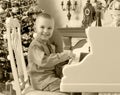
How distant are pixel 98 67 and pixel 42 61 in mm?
965

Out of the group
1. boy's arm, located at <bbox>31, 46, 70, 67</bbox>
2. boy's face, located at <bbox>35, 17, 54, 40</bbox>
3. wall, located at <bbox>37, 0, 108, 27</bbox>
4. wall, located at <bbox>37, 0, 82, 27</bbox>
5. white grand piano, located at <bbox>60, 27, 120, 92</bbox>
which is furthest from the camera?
wall, located at <bbox>37, 0, 82, 27</bbox>

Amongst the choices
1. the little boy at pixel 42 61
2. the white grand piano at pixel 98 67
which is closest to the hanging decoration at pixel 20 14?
the little boy at pixel 42 61

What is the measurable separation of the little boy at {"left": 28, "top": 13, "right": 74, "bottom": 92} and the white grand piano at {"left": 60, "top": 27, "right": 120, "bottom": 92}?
912 mm

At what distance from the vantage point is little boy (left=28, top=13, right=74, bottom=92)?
199 cm

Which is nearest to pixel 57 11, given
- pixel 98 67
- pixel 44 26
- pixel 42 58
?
pixel 44 26

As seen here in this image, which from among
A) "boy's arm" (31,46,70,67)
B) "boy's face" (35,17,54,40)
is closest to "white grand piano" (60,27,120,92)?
"boy's arm" (31,46,70,67)

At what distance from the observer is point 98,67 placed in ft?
3.40

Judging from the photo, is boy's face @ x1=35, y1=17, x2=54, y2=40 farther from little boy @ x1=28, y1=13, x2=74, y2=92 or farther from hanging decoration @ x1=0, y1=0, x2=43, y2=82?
hanging decoration @ x1=0, y1=0, x2=43, y2=82

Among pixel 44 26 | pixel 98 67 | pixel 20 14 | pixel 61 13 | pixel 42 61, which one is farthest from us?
pixel 61 13

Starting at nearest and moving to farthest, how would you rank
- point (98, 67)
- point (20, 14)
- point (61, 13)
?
point (98, 67) < point (20, 14) < point (61, 13)

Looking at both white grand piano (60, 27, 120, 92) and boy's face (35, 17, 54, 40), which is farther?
boy's face (35, 17, 54, 40)

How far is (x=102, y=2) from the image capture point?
498cm

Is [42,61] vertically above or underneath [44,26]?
underneath

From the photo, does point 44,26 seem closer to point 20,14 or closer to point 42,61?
point 42,61
